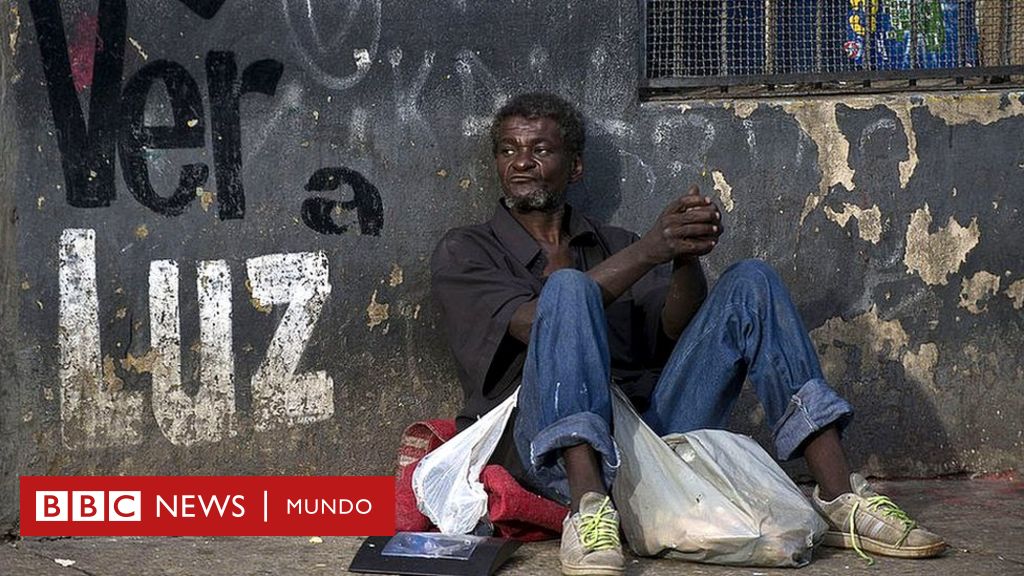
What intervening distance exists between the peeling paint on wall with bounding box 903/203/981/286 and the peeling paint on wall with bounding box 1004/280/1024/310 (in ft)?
0.58

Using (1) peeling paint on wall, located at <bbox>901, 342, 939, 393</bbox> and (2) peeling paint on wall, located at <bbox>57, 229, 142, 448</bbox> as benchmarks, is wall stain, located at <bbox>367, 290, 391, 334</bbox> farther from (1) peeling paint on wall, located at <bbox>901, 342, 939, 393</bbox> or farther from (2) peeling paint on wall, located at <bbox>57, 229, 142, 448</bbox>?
(1) peeling paint on wall, located at <bbox>901, 342, 939, 393</bbox>

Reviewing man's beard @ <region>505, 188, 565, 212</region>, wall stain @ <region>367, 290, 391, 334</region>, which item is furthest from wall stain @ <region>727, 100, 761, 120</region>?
wall stain @ <region>367, 290, 391, 334</region>

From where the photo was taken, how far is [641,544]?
3.42m

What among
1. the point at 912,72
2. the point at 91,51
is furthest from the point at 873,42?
the point at 91,51

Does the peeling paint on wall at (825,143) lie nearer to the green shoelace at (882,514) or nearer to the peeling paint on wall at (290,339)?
the green shoelace at (882,514)

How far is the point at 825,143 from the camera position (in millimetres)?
4289

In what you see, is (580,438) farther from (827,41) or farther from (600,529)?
(827,41)

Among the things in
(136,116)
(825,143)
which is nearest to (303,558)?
(136,116)

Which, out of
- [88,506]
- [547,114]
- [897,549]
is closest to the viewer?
[897,549]

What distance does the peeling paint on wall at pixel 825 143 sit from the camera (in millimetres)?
4277

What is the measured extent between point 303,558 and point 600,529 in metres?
0.74

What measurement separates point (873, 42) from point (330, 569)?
2.26 meters

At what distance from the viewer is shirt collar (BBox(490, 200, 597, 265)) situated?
3.91 meters

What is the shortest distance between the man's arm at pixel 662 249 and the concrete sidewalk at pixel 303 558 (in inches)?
22.6
